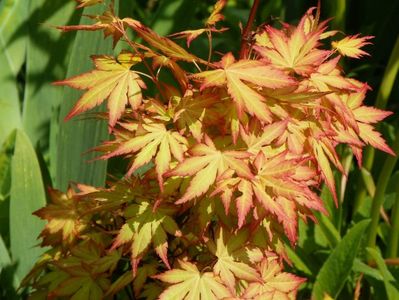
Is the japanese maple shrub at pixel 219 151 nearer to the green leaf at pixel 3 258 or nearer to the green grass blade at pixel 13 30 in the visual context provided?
the green leaf at pixel 3 258

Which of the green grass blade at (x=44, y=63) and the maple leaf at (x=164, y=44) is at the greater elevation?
the maple leaf at (x=164, y=44)

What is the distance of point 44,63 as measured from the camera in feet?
5.39

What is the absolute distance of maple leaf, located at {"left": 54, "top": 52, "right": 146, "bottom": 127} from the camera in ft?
2.66

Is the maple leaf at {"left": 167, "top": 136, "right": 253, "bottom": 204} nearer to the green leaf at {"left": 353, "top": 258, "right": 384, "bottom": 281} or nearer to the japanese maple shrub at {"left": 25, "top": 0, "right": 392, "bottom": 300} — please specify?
the japanese maple shrub at {"left": 25, "top": 0, "right": 392, "bottom": 300}

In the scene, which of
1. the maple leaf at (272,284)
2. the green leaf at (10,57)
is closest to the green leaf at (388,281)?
the maple leaf at (272,284)

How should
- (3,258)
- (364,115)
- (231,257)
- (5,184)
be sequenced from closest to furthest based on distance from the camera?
(231,257) < (364,115) < (3,258) < (5,184)

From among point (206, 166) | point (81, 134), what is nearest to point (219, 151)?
point (206, 166)

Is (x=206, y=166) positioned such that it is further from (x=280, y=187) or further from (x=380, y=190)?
(x=380, y=190)

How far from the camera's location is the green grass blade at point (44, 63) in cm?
161

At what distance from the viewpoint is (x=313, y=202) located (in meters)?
0.84

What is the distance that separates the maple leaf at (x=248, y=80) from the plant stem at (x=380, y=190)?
623 mm

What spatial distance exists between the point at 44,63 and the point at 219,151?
37.0 inches

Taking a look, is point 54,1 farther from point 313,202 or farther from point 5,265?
point 313,202

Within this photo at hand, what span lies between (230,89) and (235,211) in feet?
0.54
